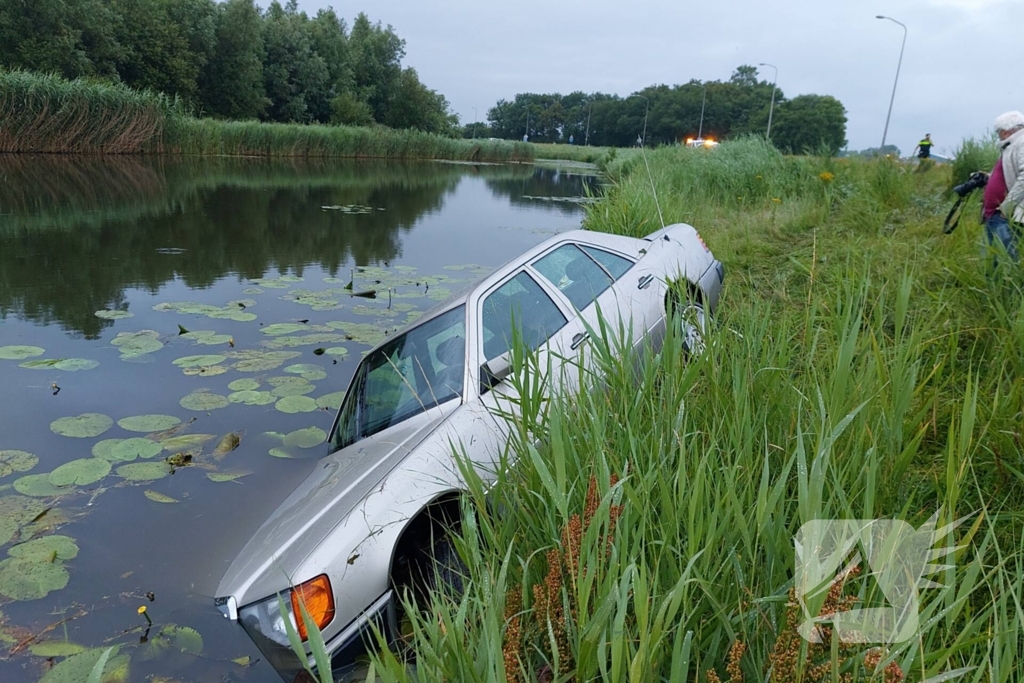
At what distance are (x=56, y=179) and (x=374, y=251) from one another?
488 inches

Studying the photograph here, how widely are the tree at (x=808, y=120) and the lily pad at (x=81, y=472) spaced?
268 feet

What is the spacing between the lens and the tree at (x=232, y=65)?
5297 centimetres

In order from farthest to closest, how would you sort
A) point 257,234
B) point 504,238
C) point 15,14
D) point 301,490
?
point 15,14
point 504,238
point 257,234
point 301,490

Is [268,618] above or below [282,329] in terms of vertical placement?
above

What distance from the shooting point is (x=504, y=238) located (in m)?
15.5

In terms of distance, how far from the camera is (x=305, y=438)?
16.9 feet

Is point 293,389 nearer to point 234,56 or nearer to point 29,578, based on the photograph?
point 29,578

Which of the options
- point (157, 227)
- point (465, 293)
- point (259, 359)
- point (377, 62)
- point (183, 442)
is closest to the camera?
point (465, 293)

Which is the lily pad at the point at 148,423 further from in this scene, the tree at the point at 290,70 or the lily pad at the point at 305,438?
the tree at the point at 290,70

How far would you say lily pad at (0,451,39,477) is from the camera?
14.4ft

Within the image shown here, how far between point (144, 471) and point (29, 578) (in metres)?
1.18

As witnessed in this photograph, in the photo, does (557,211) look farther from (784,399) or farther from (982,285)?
(784,399)

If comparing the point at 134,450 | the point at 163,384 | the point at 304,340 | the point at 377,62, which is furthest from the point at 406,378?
the point at 377,62

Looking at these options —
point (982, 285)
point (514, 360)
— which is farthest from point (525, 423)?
point (982, 285)
